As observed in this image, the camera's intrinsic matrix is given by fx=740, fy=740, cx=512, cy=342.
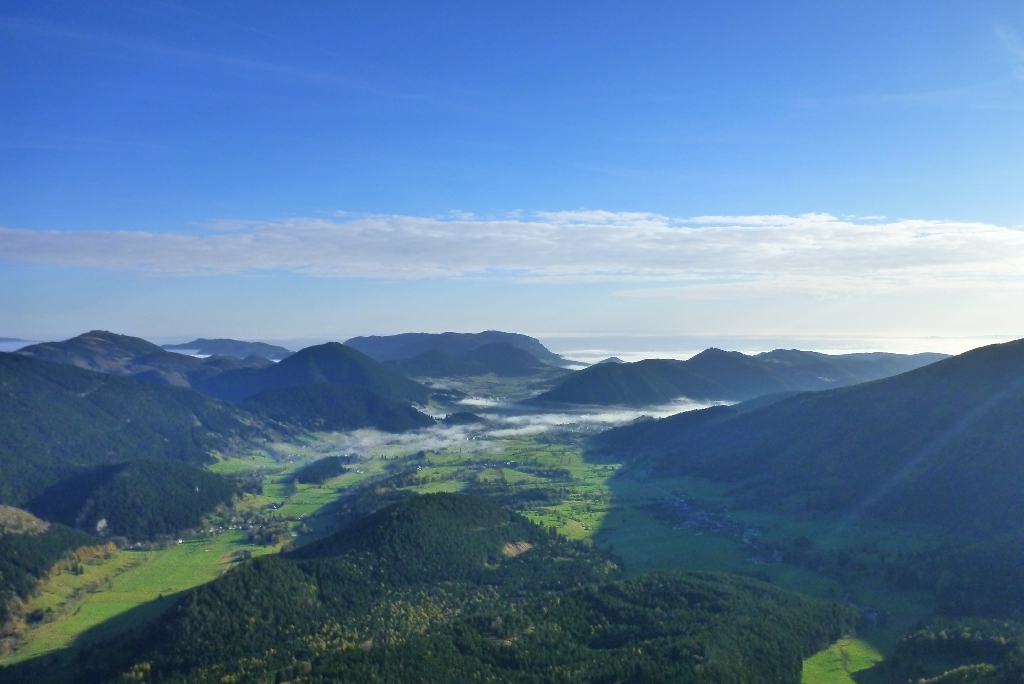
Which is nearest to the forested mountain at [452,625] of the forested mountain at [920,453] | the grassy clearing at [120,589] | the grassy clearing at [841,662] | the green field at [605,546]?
the grassy clearing at [841,662]

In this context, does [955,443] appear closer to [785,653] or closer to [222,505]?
[785,653]

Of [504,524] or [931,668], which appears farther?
[504,524]

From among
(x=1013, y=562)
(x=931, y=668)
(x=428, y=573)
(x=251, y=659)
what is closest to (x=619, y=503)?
(x=428, y=573)

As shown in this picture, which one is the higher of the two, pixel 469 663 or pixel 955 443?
pixel 955 443

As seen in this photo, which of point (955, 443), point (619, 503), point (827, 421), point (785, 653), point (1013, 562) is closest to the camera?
point (785, 653)

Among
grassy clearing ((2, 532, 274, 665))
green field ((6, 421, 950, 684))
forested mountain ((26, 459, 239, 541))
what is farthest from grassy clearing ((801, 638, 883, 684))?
forested mountain ((26, 459, 239, 541))

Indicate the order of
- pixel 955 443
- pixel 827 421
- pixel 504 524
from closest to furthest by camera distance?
pixel 504 524 → pixel 955 443 → pixel 827 421
